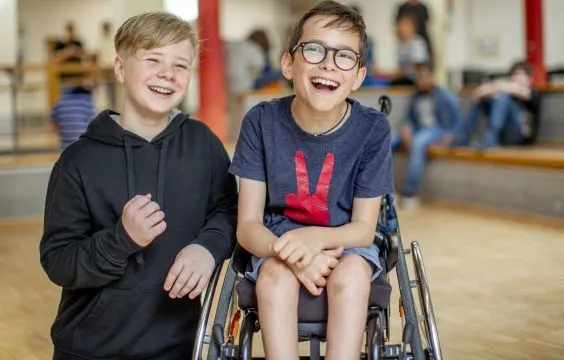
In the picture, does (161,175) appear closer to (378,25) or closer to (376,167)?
(376,167)

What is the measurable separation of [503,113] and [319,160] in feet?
16.9

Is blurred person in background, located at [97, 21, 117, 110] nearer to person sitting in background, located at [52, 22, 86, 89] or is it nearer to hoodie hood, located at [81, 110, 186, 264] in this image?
person sitting in background, located at [52, 22, 86, 89]

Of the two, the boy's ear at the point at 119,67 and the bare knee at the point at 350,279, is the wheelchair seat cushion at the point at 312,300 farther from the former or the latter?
the boy's ear at the point at 119,67

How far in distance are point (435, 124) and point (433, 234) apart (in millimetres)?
1823

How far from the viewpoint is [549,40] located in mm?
13508

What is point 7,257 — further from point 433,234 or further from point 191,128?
point 191,128

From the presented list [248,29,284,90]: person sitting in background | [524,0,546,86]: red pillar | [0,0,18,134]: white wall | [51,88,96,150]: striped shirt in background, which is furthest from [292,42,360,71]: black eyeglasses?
[0,0,18,134]: white wall

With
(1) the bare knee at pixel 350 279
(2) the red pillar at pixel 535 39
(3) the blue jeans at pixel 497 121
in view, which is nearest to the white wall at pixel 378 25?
(2) the red pillar at pixel 535 39

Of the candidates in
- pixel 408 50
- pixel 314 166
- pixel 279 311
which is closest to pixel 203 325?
pixel 279 311

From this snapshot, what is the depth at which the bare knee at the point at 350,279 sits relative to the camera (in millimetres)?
1559

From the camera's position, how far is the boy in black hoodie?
1.75 metres

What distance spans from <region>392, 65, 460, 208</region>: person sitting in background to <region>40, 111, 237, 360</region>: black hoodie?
447 centimetres

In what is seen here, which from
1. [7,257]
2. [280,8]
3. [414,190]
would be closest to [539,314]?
[7,257]

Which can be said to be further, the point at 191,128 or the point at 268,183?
the point at 191,128
